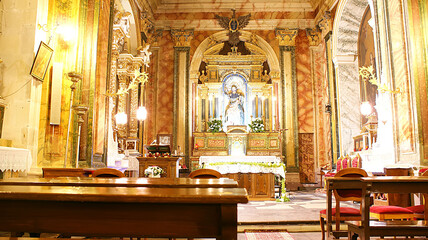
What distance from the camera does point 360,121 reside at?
11680mm

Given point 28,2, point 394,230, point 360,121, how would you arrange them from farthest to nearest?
point 360,121, point 28,2, point 394,230

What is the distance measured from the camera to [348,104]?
11805 millimetres

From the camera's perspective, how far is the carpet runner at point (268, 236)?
4.64 metres

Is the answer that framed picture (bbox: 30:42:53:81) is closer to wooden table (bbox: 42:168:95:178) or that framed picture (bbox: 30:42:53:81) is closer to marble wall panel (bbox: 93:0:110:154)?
wooden table (bbox: 42:168:95:178)

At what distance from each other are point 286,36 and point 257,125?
12.4ft

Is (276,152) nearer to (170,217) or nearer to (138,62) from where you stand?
(138,62)

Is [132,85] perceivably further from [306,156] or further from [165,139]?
[306,156]

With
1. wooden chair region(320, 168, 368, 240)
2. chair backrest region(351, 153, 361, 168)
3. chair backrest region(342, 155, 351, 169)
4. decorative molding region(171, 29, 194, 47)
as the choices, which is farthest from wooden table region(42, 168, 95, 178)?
decorative molding region(171, 29, 194, 47)

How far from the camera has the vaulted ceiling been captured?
13789 mm

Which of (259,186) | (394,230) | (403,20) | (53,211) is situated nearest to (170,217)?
(53,211)

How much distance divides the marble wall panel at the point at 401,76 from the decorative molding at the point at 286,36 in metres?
5.78

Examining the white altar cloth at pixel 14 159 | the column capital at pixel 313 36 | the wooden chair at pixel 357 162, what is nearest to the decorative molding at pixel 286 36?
the column capital at pixel 313 36

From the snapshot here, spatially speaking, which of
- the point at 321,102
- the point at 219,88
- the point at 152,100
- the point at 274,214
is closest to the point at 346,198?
the point at 274,214

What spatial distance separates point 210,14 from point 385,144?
856 centimetres
